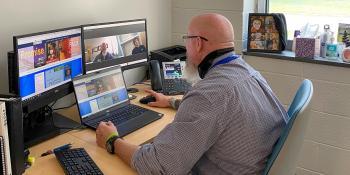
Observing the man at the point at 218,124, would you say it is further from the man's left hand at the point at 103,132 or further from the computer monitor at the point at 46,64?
the computer monitor at the point at 46,64

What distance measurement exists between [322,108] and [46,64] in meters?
1.80

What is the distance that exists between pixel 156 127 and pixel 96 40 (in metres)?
0.64

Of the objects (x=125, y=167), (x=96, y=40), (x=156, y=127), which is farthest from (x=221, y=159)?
(x=96, y=40)

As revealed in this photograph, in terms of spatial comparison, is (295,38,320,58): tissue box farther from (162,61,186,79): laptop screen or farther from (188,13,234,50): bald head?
(188,13,234,50): bald head

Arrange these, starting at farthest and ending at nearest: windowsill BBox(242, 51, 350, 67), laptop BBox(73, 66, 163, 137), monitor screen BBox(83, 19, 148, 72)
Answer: windowsill BBox(242, 51, 350, 67)
monitor screen BBox(83, 19, 148, 72)
laptop BBox(73, 66, 163, 137)

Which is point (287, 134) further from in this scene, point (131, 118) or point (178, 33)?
point (178, 33)

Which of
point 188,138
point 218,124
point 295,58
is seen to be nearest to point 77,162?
point 188,138

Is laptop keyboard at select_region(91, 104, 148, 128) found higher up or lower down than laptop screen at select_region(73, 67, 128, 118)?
lower down

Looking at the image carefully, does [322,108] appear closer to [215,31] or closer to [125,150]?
[215,31]

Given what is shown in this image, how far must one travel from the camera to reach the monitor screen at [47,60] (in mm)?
1761

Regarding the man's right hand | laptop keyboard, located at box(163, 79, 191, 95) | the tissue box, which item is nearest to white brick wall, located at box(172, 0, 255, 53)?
the tissue box

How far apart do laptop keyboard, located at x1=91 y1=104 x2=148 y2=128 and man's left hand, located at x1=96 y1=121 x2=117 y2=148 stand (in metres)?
0.13

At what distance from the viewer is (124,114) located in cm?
215

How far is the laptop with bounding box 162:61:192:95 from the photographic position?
256 cm
